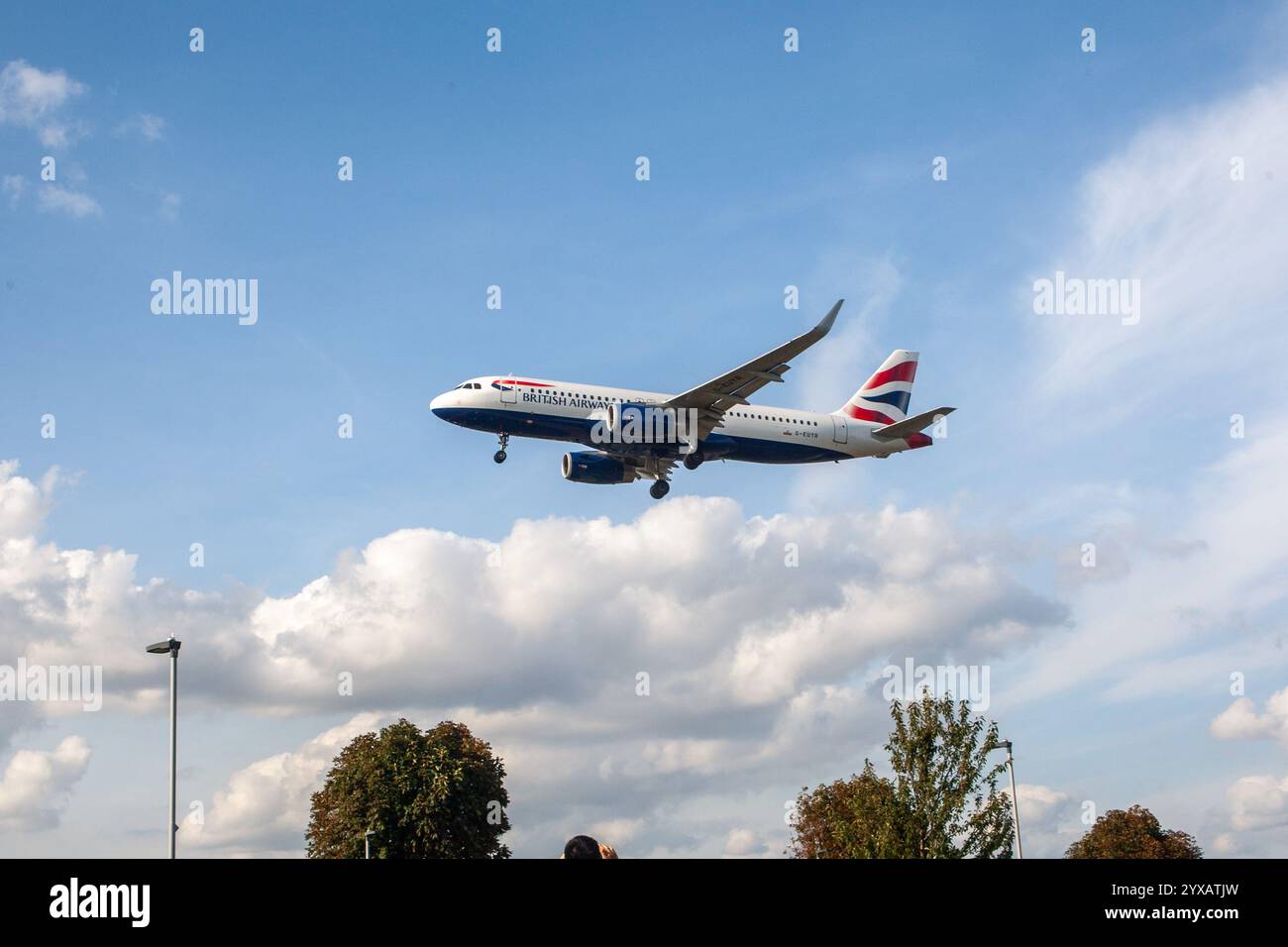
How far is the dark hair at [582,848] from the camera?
27.3 feet

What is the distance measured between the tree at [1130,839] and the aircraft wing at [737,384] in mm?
52190

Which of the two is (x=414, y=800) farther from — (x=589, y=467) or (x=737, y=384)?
(x=737, y=384)

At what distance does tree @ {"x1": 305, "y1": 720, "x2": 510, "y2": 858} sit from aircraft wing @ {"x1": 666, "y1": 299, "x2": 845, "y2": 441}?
24.0 m

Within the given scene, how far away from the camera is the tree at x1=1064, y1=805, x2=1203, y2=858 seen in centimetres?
9507

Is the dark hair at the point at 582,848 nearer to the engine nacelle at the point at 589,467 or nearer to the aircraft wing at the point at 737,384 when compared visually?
the aircraft wing at the point at 737,384

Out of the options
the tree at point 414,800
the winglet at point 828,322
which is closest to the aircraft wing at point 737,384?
the winglet at point 828,322

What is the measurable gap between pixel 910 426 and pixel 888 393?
30.7ft

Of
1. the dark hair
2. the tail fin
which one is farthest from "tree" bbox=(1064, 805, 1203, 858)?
the dark hair

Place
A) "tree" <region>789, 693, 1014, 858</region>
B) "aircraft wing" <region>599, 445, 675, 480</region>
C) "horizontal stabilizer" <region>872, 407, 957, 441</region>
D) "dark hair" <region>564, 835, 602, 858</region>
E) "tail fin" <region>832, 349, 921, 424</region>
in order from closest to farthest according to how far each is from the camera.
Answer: "dark hair" <region>564, 835, 602, 858</region>, "tree" <region>789, 693, 1014, 858</region>, "aircraft wing" <region>599, 445, 675, 480</region>, "horizontal stabilizer" <region>872, 407, 957, 441</region>, "tail fin" <region>832, 349, 921, 424</region>

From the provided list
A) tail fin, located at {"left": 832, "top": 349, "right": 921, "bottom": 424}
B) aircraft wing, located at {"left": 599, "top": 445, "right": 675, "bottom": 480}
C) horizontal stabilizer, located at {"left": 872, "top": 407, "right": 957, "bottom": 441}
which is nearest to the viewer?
aircraft wing, located at {"left": 599, "top": 445, "right": 675, "bottom": 480}

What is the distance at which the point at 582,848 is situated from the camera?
8336 millimetres

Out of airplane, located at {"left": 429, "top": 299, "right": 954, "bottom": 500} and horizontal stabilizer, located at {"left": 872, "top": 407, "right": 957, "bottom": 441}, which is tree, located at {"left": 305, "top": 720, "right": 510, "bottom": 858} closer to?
airplane, located at {"left": 429, "top": 299, "right": 954, "bottom": 500}
